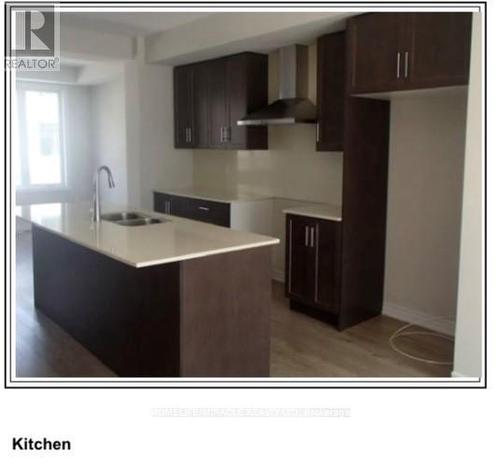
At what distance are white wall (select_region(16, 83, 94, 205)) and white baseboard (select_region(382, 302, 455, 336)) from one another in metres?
5.47

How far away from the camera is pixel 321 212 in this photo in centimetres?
385

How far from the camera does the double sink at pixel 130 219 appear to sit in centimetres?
345

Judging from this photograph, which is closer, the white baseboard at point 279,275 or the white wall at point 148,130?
the white baseboard at point 279,275

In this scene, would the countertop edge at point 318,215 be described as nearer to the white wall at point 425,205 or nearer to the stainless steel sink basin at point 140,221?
the white wall at point 425,205

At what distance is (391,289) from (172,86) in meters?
3.26

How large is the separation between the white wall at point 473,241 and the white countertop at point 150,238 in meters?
0.97

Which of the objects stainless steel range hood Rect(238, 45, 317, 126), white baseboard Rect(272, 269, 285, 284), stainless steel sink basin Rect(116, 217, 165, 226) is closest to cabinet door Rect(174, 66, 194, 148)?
A: stainless steel range hood Rect(238, 45, 317, 126)

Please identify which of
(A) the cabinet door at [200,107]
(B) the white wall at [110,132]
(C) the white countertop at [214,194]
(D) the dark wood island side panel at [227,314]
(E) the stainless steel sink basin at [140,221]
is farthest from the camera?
(B) the white wall at [110,132]

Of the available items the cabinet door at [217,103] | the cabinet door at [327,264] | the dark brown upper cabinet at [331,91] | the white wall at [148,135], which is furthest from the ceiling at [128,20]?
the cabinet door at [327,264]

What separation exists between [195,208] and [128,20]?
1846mm

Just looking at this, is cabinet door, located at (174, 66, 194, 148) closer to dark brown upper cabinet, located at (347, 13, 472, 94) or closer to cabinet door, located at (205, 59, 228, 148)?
cabinet door, located at (205, 59, 228, 148)

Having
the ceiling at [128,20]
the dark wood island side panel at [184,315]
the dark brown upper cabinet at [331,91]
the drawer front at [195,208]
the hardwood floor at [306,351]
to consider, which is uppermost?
the ceiling at [128,20]

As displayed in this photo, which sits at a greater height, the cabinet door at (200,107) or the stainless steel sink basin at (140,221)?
the cabinet door at (200,107)

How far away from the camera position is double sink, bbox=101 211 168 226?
3449 mm
